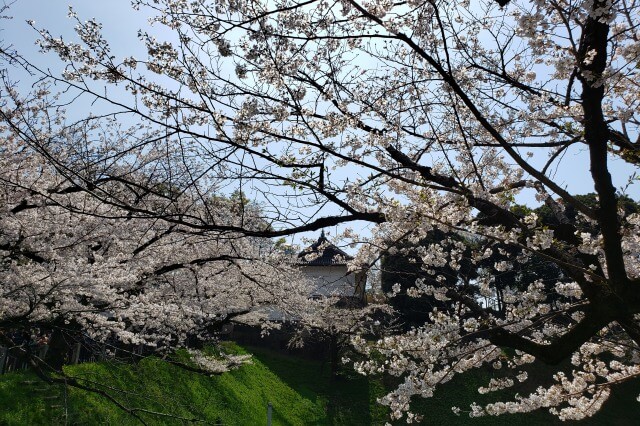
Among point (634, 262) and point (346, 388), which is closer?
point (634, 262)

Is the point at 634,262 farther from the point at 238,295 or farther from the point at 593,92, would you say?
the point at 238,295

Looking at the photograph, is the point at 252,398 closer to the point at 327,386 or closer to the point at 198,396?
the point at 198,396

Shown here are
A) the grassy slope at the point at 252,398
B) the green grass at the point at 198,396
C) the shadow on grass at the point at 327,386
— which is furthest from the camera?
the shadow on grass at the point at 327,386

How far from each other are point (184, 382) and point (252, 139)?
34.4 ft

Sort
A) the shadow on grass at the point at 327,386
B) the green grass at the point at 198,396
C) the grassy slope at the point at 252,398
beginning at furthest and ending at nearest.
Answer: the shadow on grass at the point at 327,386
the grassy slope at the point at 252,398
the green grass at the point at 198,396

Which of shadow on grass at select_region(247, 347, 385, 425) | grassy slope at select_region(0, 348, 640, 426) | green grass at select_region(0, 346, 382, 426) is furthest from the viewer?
shadow on grass at select_region(247, 347, 385, 425)

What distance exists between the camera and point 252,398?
49.0ft

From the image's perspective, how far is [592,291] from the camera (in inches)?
129

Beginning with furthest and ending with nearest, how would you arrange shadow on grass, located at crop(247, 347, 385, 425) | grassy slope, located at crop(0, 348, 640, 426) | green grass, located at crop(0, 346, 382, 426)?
shadow on grass, located at crop(247, 347, 385, 425), grassy slope, located at crop(0, 348, 640, 426), green grass, located at crop(0, 346, 382, 426)

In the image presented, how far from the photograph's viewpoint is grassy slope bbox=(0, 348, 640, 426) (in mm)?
8109

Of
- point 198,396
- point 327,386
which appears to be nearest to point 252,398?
point 198,396

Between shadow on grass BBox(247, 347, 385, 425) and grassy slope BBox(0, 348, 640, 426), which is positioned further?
shadow on grass BBox(247, 347, 385, 425)

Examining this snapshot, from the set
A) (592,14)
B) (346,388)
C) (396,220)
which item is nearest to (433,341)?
(396,220)

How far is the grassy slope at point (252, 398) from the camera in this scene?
811cm
